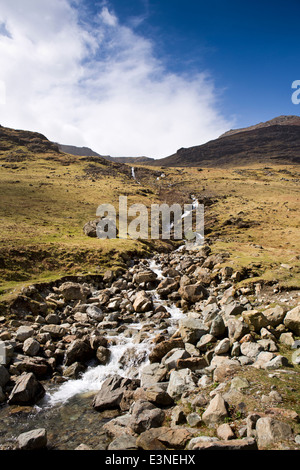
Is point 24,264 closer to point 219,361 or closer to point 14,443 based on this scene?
point 14,443

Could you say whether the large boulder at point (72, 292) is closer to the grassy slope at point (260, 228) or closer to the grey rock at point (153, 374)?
the grey rock at point (153, 374)

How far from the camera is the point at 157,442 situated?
26.5 ft

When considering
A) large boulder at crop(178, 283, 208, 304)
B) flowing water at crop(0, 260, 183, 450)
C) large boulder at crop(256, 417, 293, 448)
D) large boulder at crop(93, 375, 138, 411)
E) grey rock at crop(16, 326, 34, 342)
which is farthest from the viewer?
large boulder at crop(178, 283, 208, 304)

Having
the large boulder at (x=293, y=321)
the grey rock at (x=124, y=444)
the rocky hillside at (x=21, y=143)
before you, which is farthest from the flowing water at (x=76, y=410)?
the rocky hillside at (x=21, y=143)

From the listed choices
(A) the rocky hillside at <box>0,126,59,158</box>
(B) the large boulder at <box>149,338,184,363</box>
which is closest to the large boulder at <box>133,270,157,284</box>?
(B) the large boulder at <box>149,338,184,363</box>

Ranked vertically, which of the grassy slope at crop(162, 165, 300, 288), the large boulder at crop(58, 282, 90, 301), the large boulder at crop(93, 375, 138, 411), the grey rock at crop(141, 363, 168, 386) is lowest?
the large boulder at crop(93, 375, 138, 411)

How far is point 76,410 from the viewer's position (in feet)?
39.2

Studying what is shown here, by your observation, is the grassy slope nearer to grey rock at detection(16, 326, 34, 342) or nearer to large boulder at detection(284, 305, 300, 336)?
large boulder at detection(284, 305, 300, 336)

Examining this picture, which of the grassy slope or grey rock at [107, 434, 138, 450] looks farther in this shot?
the grassy slope

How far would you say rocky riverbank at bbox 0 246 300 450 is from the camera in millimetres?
8203

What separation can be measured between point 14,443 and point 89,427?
279 cm

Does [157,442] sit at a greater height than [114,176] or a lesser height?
lesser

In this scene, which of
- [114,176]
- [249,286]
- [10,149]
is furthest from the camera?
[10,149]
